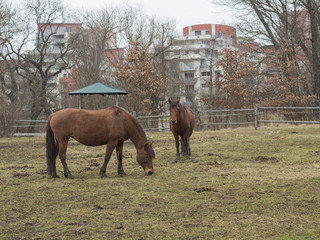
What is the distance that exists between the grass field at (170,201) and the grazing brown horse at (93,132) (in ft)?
1.20

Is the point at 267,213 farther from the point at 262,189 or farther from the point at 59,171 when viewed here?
the point at 59,171

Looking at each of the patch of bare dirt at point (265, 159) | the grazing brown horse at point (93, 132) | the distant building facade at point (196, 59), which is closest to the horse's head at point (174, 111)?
the grazing brown horse at point (93, 132)

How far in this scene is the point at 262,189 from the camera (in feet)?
20.8

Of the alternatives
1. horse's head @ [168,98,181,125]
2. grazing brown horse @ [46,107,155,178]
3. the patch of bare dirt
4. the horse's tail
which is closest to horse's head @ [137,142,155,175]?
grazing brown horse @ [46,107,155,178]

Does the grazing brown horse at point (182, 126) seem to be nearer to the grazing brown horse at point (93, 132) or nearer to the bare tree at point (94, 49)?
the grazing brown horse at point (93, 132)

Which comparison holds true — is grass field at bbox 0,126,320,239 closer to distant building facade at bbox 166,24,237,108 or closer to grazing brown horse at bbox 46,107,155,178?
grazing brown horse at bbox 46,107,155,178

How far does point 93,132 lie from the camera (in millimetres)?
8141

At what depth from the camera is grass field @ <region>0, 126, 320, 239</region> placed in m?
4.24

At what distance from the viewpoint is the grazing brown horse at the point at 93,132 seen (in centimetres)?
806

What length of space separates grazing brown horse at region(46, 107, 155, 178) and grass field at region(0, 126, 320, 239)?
0.36 meters

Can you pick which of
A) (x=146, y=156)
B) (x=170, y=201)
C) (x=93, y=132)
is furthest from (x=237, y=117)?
(x=170, y=201)

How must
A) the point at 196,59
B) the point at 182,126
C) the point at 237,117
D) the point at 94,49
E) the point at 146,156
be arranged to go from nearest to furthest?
the point at 146,156 → the point at 182,126 → the point at 237,117 → the point at 94,49 → the point at 196,59

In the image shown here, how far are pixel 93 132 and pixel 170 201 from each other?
299cm

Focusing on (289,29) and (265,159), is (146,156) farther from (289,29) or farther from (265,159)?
(289,29)
